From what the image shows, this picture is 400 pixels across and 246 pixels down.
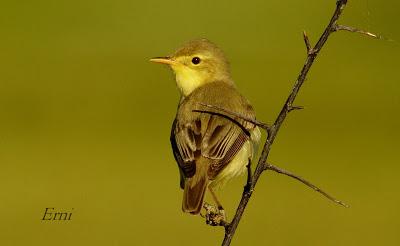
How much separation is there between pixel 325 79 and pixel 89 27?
507 centimetres

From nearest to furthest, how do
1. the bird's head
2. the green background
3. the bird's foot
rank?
the bird's foot
the bird's head
the green background

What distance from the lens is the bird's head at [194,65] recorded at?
488 cm

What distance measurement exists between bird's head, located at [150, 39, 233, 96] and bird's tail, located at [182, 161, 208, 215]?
1042 millimetres

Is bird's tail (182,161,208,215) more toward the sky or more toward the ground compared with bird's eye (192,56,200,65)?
more toward the ground

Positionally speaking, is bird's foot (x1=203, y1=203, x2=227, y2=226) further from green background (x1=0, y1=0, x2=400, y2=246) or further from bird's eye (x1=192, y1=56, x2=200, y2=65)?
green background (x1=0, y1=0, x2=400, y2=246)

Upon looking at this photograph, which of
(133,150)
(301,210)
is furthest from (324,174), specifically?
(133,150)

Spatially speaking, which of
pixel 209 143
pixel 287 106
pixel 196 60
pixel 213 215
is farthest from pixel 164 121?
pixel 287 106

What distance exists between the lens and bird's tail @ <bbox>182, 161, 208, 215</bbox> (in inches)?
144

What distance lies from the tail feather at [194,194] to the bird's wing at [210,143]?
0.11 feet

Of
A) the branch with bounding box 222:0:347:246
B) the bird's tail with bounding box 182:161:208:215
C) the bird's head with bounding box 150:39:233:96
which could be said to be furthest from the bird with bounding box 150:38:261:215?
the branch with bounding box 222:0:347:246

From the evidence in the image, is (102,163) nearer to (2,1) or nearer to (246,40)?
(246,40)

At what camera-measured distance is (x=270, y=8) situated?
1819cm

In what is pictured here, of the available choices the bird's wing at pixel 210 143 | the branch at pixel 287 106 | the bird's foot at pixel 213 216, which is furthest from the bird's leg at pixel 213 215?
the branch at pixel 287 106

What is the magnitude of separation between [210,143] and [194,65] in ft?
3.14
